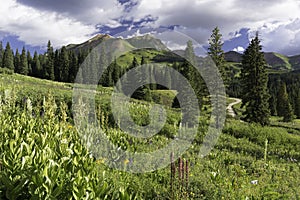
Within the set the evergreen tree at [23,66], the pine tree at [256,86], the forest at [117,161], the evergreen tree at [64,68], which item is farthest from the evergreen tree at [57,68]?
the forest at [117,161]

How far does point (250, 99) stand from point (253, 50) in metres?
6.07

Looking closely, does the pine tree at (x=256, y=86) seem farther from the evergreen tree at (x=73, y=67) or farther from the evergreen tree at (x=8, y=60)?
the evergreen tree at (x=8, y=60)

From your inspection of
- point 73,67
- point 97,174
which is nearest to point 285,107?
point 73,67

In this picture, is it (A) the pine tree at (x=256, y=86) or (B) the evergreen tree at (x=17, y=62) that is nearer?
(A) the pine tree at (x=256, y=86)

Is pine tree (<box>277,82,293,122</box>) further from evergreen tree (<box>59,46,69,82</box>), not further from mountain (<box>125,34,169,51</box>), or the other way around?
mountain (<box>125,34,169,51</box>)

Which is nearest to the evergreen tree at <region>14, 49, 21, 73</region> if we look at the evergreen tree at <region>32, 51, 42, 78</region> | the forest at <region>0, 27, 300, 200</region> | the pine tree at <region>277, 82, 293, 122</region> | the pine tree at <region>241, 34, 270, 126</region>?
the evergreen tree at <region>32, 51, 42, 78</region>

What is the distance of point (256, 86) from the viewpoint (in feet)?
122

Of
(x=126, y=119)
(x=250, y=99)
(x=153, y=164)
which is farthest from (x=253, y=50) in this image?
(x=153, y=164)

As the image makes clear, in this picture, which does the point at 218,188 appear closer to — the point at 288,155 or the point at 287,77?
the point at 288,155

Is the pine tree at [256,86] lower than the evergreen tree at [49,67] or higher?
lower

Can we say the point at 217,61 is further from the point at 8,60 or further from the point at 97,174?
the point at 8,60

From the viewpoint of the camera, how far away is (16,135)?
582cm

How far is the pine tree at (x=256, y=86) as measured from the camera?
36.8 metres

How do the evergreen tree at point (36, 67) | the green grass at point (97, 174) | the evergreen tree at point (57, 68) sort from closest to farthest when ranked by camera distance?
the green grass at point (97, 174), the evergreen tree at point (57, 68), the evergreen tree at point (36, 67)
